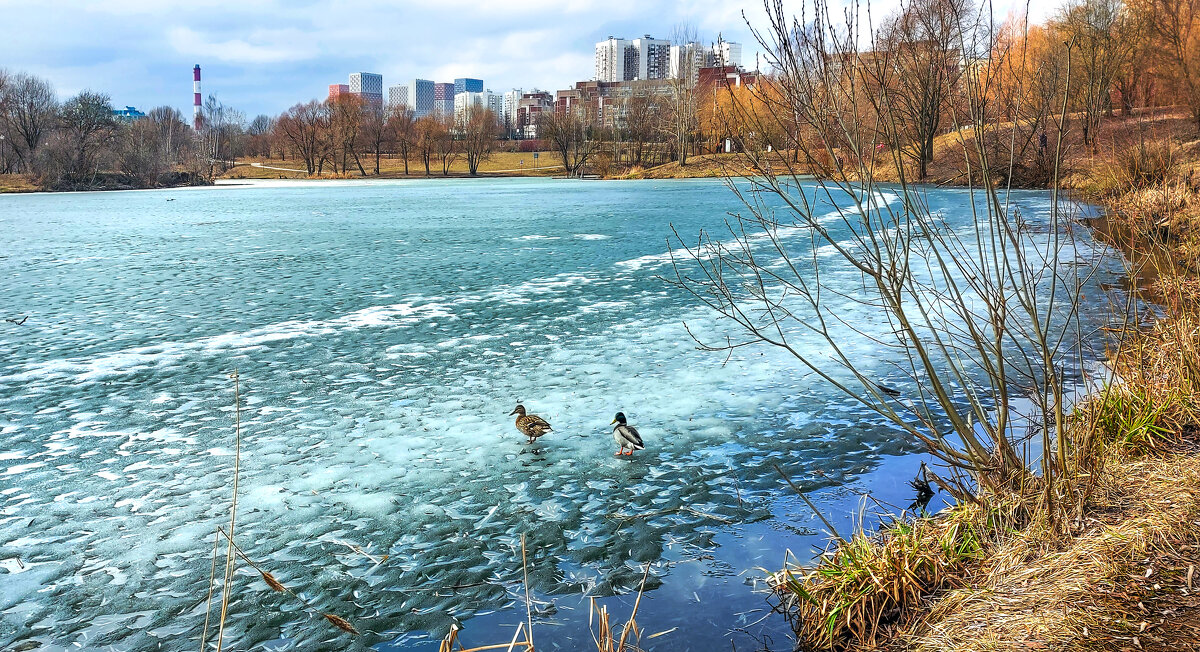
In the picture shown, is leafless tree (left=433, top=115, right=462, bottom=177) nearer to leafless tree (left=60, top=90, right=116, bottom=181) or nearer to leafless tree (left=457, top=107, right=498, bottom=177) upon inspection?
leafless tree (left=457, top=107, right=498, bottom=177)

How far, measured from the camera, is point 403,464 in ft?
18.2

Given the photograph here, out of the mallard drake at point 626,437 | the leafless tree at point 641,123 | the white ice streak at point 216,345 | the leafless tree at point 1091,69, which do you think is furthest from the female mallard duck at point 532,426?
the leafless tree at point 641,123

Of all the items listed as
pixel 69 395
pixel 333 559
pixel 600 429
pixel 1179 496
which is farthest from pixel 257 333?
pixel 1179 496

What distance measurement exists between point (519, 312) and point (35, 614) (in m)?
6.65

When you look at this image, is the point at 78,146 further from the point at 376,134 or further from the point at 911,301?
the point at 911,301

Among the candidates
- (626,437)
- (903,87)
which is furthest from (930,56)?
(626,437)

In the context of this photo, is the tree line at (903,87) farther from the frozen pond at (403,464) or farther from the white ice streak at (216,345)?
the white ice streak at (216,345)

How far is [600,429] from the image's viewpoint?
20.3 ft

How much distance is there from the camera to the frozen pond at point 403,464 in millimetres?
3957

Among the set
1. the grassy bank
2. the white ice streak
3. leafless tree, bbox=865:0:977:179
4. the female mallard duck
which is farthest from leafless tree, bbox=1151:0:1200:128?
the female mallard duck

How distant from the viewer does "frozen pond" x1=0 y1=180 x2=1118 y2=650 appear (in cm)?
396

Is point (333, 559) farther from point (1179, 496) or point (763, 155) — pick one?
point (1179, 496)

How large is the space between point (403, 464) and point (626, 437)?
4.65 feet

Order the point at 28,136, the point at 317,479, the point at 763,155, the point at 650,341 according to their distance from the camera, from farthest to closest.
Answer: the point at 28,136
the point at 650,341
the point at 317,479
the point at 763,155
